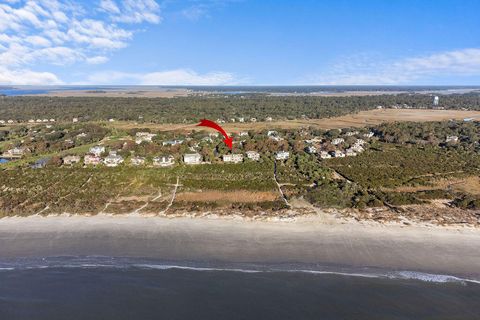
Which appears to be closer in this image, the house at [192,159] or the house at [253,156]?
the house at [192,159]

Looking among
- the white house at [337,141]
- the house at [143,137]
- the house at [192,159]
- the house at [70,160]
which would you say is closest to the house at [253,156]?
the house at [192,159]

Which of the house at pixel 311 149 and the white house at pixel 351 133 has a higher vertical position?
the white house at pixel 351 133

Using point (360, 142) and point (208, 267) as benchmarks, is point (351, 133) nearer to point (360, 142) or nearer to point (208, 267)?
point (360, 142)

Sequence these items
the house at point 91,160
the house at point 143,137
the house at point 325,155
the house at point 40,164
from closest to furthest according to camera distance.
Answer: the house at point 40,164, the house at point 91,160, the house at point 325,155, the house at point 143,137

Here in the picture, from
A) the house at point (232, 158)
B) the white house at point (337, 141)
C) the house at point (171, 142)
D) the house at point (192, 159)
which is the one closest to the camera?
the house at point (192, 159)

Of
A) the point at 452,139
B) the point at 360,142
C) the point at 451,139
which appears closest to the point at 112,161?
the point at 360,142

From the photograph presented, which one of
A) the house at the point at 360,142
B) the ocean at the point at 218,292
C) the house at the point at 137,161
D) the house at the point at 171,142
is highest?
the house at the point at 171,142

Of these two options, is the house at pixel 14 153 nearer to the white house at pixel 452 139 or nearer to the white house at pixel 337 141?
the white house at pixel 337 141

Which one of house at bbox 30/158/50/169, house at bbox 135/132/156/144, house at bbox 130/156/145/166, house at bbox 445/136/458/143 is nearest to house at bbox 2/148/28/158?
house at bbox 30/158/50/169

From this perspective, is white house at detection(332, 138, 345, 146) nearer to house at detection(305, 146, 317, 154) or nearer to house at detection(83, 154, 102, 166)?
house at detection(305, 146, 317, 154)
